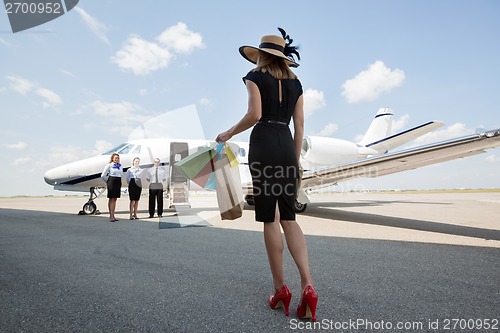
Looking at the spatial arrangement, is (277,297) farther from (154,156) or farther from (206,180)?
(154,156)

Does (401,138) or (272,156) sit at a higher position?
(401,138)

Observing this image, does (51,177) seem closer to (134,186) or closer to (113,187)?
(113,187)

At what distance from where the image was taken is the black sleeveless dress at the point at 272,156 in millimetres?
2164

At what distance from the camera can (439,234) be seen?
548 cm

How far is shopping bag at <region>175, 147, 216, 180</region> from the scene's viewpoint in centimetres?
272

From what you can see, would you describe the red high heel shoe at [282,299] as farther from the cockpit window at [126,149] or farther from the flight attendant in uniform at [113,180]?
the cockpit window at [126,149]

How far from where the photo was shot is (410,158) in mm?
6441

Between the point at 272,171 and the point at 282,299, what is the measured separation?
2.86 feet

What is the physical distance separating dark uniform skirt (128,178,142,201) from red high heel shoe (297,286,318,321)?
748cm

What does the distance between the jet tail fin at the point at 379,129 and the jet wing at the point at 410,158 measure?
6.96 meters

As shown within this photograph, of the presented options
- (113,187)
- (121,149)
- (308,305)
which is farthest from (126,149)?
(308,305)

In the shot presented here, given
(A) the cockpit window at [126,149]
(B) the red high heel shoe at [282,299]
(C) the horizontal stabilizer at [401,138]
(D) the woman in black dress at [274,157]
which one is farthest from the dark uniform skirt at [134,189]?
(C) the horizontal stabilizer at [401,138]

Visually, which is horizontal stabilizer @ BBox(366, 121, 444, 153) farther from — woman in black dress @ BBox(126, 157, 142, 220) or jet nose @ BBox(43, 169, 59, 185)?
jet nose @ BBox(43, 169, 59, 185)

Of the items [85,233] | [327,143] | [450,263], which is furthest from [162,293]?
[327,143]
